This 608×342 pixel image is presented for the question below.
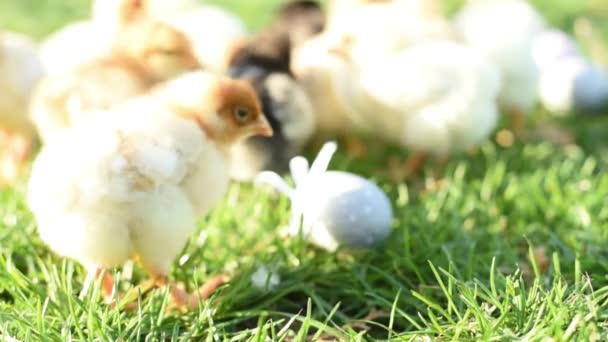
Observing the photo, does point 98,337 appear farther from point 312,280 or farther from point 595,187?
point 595,187

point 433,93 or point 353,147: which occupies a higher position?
point 433,93

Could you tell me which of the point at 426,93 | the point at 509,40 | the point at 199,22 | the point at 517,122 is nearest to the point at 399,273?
the point at 426,93

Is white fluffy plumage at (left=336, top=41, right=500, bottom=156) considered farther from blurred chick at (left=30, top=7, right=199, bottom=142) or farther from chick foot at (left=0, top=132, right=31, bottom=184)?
chick foot at (left=0, top=132, right=31, bottom=184)

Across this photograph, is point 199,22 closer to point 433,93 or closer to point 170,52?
point 170,52

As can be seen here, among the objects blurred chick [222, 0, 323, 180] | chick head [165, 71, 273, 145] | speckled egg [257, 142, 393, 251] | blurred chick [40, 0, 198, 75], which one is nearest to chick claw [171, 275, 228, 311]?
speckled egg [257, 142, 393, 251]

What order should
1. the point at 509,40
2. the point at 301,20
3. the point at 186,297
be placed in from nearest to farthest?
the point at 186,297 < the point at 509,40 < the point at 301,20

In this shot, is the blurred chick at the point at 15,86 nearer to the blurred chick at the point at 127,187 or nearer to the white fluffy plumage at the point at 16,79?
the white fluffy plumage at the point at 16,79

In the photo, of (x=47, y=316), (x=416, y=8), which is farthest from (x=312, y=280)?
(x=416, y=8)
